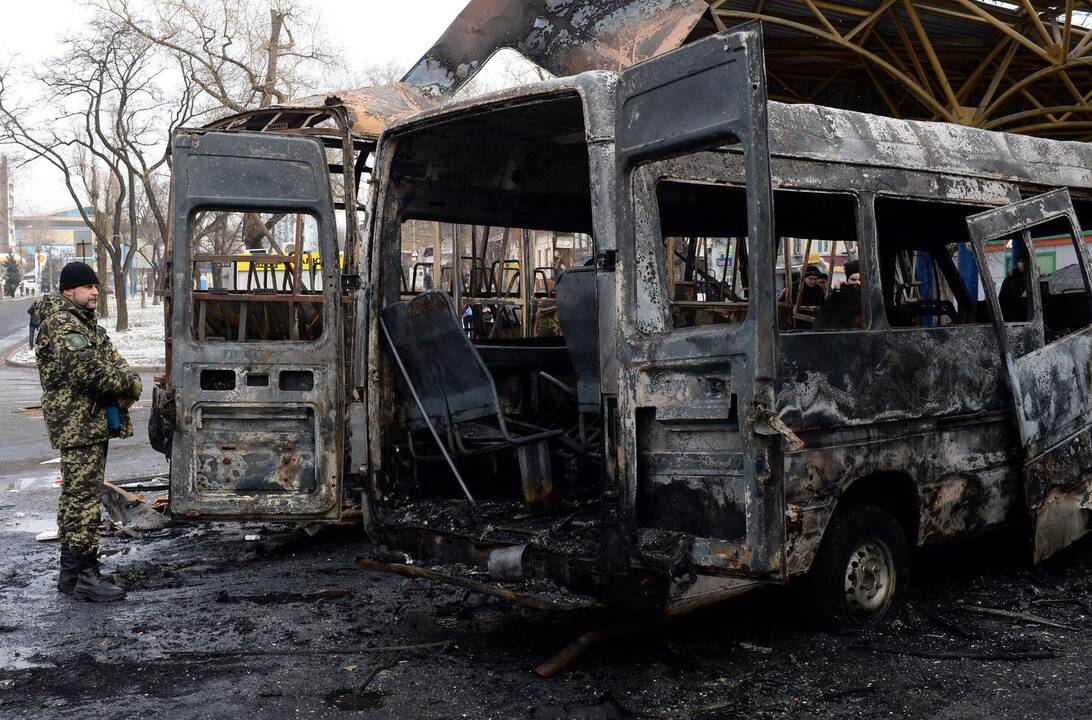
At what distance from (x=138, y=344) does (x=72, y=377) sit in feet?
85.5

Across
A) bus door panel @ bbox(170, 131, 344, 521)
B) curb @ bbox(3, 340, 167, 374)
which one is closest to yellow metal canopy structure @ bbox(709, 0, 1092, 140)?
bus door panel @ bbox(170, 131, 344, 521)

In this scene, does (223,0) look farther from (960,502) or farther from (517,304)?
(960,502)

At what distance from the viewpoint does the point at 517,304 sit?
10.9 metres

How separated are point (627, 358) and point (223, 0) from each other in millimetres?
28262

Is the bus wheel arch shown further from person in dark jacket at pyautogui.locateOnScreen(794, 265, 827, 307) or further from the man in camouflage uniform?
the man in camouflage uniform

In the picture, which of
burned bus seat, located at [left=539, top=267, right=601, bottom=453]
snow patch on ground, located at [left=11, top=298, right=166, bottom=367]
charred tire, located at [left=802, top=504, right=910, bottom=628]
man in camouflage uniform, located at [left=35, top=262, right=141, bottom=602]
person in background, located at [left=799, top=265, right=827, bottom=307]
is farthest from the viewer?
snow patch on ground, located at [left=11, top=298, right=166, bottom=367]

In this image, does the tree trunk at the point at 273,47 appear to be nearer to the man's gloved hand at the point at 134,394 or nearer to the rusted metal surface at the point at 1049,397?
the man's gloved hand at the point at 134,394

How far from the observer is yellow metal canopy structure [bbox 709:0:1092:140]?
418 inches

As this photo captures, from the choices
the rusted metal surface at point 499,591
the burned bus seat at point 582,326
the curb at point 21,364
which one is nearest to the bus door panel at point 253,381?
the rusted metal surface at point 499,591

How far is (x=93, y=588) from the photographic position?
610 centimetres

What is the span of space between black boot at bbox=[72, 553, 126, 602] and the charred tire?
3.81 m

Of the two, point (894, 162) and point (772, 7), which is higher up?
point (772, 7)

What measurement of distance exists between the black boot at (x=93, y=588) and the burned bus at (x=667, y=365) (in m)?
0.71

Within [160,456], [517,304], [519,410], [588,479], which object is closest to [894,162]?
[588,479]
